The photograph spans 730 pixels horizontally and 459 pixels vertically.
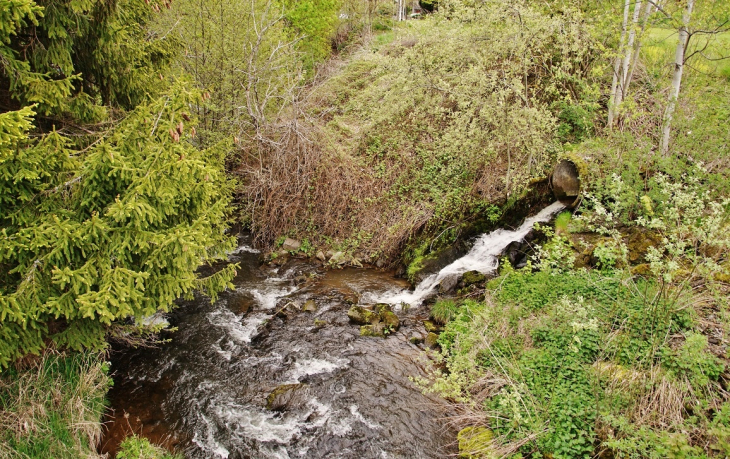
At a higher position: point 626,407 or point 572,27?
point 572,27

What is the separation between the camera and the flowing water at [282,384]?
18.0 ft

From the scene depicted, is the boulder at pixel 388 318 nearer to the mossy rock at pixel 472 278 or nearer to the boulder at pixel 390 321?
the boulder at pixel 390 321

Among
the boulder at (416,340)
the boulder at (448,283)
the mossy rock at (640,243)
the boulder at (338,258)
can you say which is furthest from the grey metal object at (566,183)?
the boulder at (338,258)

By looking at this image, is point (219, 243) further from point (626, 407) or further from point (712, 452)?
point (712, 452)

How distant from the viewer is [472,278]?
352 inches

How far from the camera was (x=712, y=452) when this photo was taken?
3980mm

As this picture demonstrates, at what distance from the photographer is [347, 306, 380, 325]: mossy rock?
8320mm

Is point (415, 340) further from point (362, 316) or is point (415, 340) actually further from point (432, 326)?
point (362, 316)

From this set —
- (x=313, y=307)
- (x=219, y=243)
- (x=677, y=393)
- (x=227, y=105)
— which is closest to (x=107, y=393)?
(x=219, y=243)

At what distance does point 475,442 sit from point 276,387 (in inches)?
Answer: 124

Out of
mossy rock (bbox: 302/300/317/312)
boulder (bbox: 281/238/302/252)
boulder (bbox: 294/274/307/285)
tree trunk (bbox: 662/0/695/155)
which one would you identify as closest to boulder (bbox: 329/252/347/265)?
boulder (bbox: 294/274/307/285)

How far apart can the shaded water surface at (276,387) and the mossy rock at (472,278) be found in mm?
1186

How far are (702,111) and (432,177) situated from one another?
6356 mm

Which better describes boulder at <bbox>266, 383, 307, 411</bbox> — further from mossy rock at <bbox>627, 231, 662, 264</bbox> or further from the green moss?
mossy rock at <bbox>627, 231, 662, 264</bbox>
